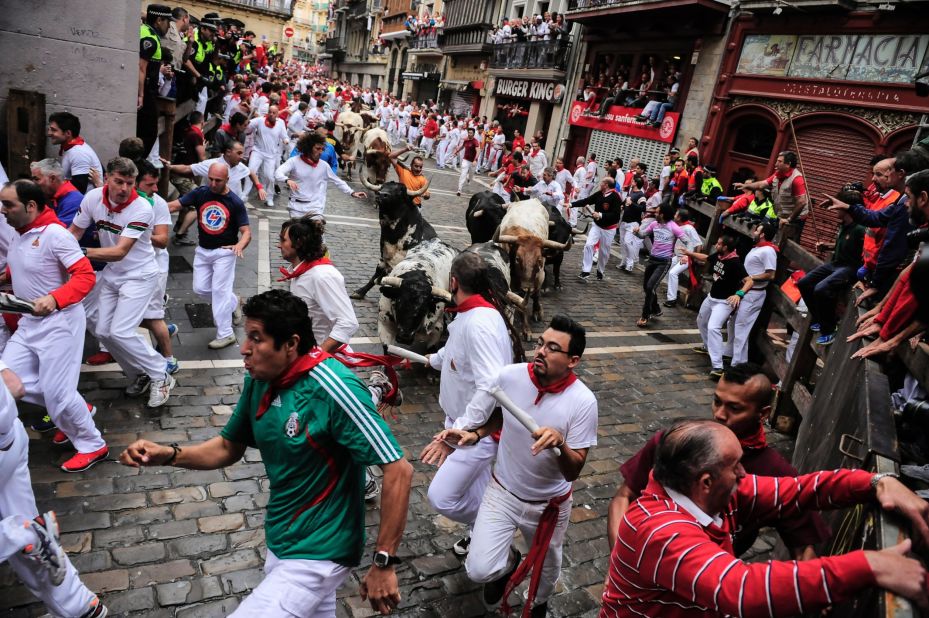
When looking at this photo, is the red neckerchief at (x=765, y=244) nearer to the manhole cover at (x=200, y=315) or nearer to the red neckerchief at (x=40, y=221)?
the manhole cover at (x=200, y=315)

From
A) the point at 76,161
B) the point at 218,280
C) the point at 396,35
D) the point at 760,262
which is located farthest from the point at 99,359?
the point at 396,35

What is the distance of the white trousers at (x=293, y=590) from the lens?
2.51 meters

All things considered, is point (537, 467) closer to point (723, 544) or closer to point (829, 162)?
point (723, 544)

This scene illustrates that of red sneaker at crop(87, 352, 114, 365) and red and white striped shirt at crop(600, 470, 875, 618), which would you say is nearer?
red and white striped shirt at crop(600, 470, 875, 618)

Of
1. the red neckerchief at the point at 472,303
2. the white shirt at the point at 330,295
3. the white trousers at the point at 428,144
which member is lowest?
the white shirt at the point at 330,295

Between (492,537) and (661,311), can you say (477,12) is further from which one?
(492,537)

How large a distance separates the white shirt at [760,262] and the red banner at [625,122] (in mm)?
13199

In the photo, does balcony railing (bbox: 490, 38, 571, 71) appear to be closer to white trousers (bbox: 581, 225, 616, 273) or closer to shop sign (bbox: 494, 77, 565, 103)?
shop sign (bbox: 494, 77, 565, 103)

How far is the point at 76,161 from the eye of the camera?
683cm

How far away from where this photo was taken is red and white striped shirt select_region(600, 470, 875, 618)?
5.92 ft

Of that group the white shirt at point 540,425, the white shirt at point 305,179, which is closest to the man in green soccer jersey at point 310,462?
the white shirt at point 540,425

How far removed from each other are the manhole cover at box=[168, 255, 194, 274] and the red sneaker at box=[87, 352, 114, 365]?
116 inches

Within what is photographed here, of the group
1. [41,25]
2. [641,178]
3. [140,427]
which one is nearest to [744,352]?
[641,178]

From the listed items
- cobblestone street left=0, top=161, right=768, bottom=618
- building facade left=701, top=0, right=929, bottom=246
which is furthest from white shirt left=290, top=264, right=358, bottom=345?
building facade left=701, top=0, right=929, bottom=246
